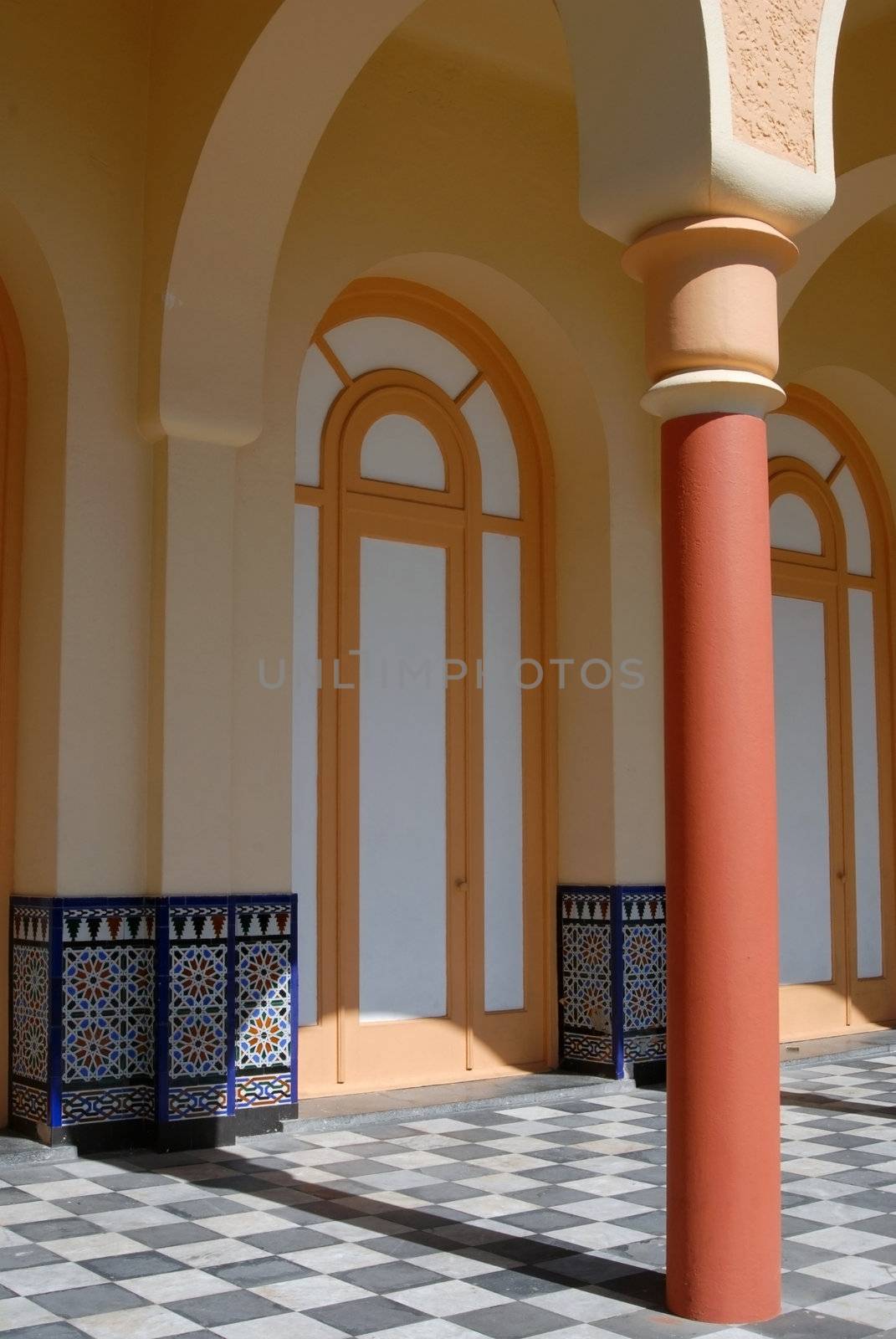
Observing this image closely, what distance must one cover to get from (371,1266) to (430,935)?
9.76 feet

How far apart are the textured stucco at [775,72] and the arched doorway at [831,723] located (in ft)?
16.4

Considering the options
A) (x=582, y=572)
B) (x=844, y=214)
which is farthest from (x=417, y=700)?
(x=844, y=214)

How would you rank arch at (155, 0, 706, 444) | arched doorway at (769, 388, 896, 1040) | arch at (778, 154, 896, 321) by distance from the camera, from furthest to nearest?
arched doorway at (769, 388, 896, 1040) → arch at (778, 154, 896, 321) → arch at (155, 0, 706, 444)

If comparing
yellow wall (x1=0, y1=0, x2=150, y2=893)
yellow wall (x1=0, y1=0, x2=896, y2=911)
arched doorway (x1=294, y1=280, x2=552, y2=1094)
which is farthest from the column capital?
arched doorway (x1=294, y1=280, x2=552, y2=1094)

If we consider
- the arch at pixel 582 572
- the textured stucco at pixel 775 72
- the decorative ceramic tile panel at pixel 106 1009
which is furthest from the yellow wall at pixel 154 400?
the textured stucco at pixel 775 72

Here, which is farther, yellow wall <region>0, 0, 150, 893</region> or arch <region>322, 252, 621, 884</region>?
arch <region>322, 252, 621, 884</region>

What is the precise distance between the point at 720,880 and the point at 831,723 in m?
5.68

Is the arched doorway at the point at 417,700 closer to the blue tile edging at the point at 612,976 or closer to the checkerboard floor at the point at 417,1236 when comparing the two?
the blue tile edging at the point at 612,976

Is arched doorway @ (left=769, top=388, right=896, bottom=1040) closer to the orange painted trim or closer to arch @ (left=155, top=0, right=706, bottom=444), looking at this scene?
arch @ (left=155, top=0, right=706, bottom=444)

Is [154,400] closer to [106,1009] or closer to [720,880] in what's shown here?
[106,1009]

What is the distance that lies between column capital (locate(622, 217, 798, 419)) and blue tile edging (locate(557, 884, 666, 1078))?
3.77 m

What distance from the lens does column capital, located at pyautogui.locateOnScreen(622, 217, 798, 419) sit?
12.6 ft

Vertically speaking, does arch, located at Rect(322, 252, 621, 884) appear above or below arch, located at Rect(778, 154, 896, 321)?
below

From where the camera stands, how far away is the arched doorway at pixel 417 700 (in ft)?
22.4
